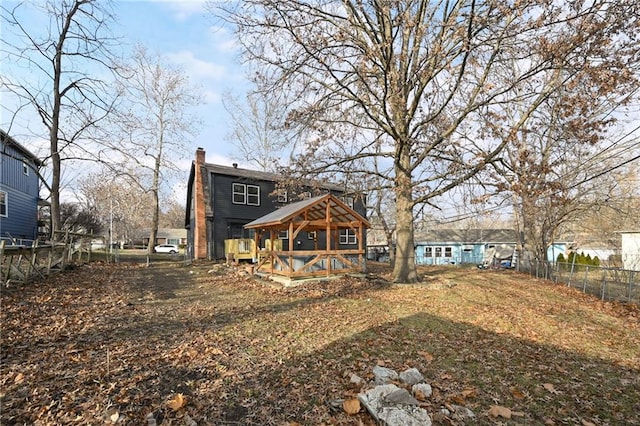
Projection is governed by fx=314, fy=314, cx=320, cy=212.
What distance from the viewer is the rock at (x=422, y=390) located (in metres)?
3.87

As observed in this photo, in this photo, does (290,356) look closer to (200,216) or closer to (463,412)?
(463,412)

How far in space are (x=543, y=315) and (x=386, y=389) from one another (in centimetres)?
713

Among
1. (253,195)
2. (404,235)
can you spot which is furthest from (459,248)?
(404,235)

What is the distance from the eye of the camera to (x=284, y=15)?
9234mm

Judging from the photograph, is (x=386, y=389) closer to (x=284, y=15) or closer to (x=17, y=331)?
(x=17, y=331)

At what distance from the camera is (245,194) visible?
2269 centimetres

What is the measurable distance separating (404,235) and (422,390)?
28.0 feet

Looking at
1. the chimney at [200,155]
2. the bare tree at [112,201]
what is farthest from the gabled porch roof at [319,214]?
the bare tree at [112,201]

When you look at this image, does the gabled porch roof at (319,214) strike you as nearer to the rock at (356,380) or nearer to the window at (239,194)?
the window at (239,194)

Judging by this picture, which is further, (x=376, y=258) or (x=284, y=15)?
(x=376, y=258)

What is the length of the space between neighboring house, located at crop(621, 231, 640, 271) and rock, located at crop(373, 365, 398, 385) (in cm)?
2169

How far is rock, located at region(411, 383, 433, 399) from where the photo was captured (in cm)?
387

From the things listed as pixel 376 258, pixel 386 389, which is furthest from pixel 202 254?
pixel 376 258

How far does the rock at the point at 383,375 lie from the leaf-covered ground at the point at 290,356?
0.14 metres
